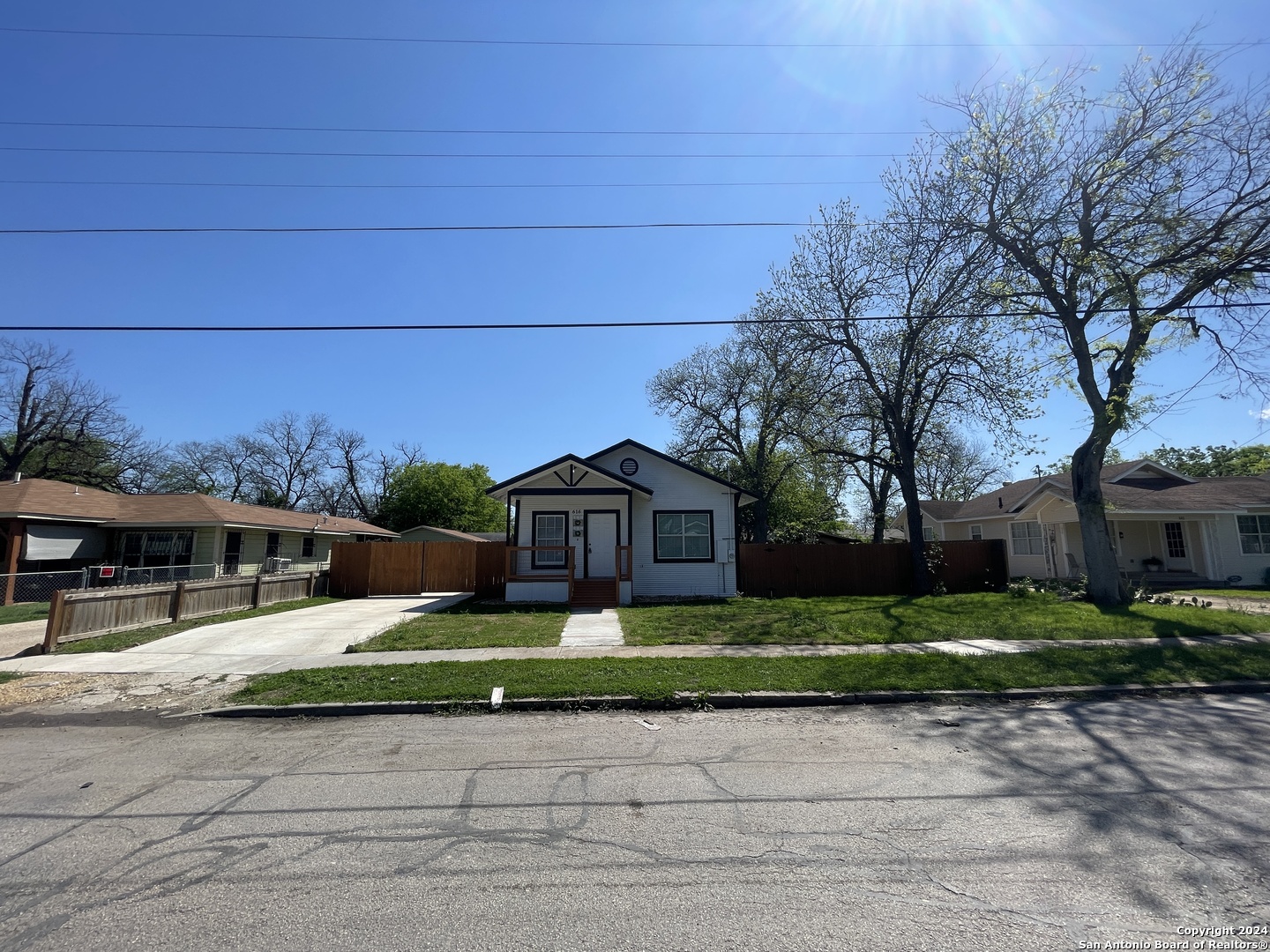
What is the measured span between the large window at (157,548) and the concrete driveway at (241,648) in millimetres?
12165

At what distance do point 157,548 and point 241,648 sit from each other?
17772 millimetres

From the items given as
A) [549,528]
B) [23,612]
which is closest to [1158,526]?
[549,528]

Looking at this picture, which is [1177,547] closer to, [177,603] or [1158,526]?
[1158,526]

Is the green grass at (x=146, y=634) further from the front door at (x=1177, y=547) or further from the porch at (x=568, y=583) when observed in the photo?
the front door at (x=1177, y=547)

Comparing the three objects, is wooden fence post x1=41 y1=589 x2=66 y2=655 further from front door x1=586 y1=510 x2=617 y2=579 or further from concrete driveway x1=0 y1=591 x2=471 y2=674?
front door x1=586 y1=510 x2=617 y2=579

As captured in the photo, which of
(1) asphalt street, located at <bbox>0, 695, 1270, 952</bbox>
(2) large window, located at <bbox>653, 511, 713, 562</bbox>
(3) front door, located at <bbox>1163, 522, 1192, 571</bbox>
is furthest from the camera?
(3) front door, located at <bbox>1163, 522, 1192, 571</bbox>

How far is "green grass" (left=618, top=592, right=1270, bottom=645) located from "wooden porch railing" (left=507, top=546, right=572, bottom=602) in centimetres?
242

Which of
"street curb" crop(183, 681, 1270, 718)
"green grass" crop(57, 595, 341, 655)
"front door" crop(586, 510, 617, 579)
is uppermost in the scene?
"front door" crop(586, 510, 617, 579)

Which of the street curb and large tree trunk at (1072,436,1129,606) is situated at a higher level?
large tree trunk at (1072,436,1129,606)

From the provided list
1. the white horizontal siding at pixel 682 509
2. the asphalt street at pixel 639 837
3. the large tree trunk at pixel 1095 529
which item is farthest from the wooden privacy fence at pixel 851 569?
the asphalt street at pixel 639 837

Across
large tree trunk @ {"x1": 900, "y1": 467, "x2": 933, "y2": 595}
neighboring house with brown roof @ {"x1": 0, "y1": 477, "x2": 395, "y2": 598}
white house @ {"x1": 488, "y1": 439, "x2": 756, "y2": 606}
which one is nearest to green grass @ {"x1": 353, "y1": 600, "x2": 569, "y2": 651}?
white house @ {"x1": 488, "y1": 439, "x2": 756, "y2": 606}

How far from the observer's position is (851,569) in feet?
70.3

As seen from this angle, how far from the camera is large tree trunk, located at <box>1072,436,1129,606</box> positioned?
1570 centimetres

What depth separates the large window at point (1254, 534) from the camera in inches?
888
